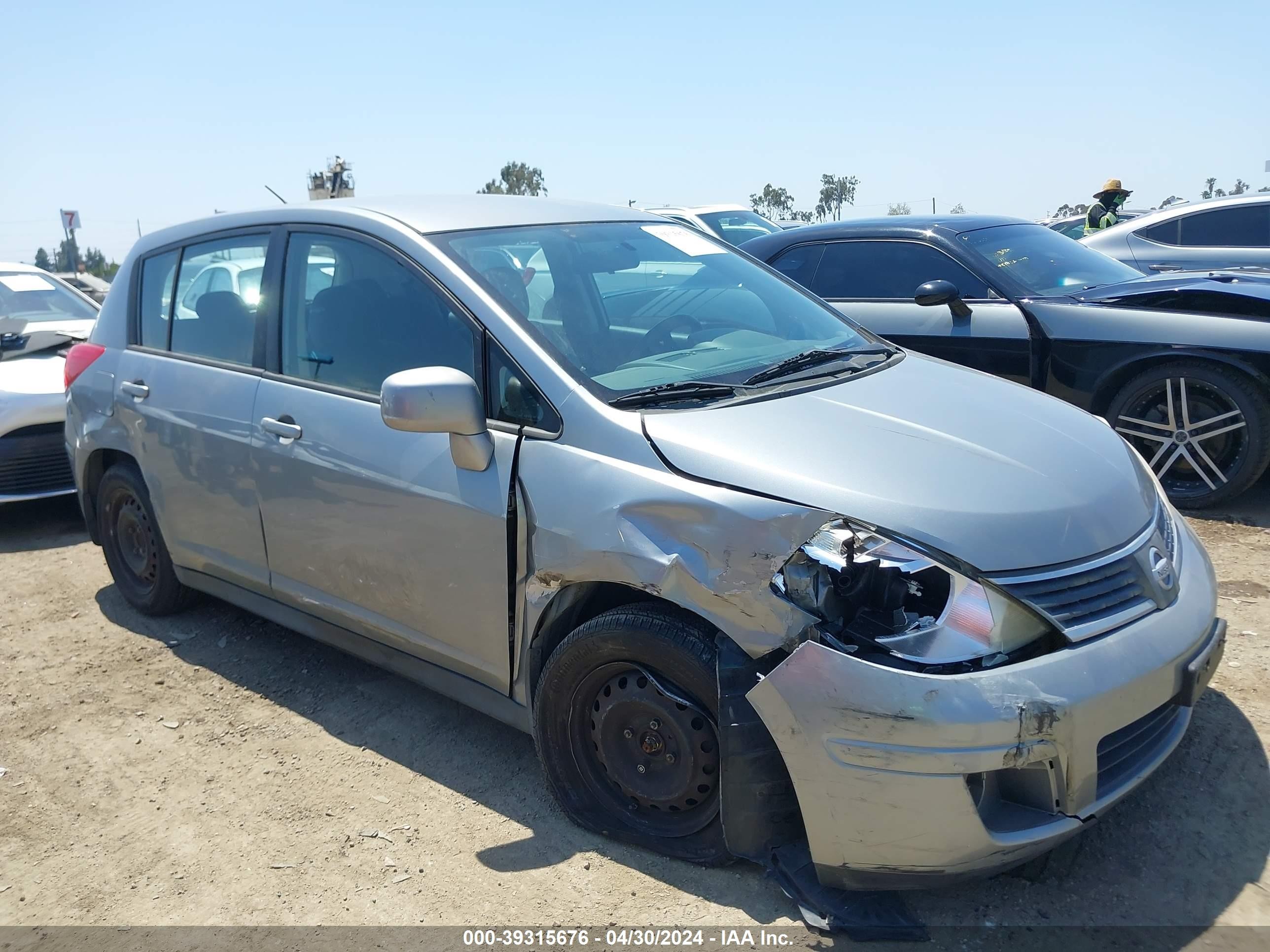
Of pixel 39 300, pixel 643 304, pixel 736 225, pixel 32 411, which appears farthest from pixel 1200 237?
pixel 39 300

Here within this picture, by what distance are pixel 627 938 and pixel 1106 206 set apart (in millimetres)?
9979

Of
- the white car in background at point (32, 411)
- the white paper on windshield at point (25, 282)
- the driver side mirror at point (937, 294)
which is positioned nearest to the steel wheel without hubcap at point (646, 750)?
the driver side mirror at point (937, 294)

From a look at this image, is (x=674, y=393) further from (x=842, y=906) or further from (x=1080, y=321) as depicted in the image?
(x=1080, y=321)

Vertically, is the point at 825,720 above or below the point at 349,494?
below

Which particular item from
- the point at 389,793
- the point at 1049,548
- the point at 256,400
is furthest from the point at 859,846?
the point at 256,400

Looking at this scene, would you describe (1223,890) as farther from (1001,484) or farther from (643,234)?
(643,234)

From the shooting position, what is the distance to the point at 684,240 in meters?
3.89

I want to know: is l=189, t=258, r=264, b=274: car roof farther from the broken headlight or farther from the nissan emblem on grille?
the nissan emblem on grille

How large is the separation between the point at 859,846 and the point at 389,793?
5.18ft

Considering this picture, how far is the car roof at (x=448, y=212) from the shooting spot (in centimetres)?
340

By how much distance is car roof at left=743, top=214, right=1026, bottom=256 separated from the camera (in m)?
6.06

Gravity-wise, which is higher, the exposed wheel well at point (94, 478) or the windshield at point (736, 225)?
the windshield at point (736, 225)

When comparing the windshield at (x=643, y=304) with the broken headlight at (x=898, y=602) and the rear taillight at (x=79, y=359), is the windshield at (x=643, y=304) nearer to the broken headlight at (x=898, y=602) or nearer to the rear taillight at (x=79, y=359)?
the broken headlight at (x=898, y=602)

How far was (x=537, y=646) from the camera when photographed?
2.83m
